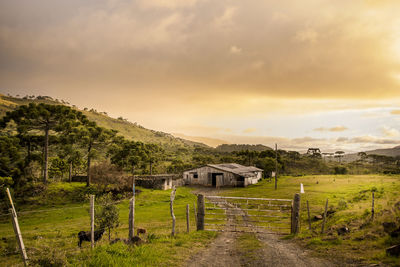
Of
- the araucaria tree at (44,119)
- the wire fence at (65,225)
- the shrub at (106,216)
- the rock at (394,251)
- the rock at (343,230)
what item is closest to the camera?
the rock at (394,251)

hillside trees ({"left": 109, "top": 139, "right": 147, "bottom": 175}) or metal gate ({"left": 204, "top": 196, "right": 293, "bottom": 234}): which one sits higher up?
hillside trees ({"left": 109, "top": 139, "right": 147, "bottom": 175})

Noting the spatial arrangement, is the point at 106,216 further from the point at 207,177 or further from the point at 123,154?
the point at 207,177

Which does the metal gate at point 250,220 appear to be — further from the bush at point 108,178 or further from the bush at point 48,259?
the bush at point 108,178

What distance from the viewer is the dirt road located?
33.5 feet

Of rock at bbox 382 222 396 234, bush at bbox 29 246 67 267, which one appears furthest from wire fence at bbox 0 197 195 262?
rock at bbox 382 222 396 234

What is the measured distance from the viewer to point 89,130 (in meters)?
49.2

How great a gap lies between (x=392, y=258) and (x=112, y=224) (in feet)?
46.4

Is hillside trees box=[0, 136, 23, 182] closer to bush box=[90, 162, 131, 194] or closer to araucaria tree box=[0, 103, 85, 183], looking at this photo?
araucaria tree box=[0, 103, 85, 183]

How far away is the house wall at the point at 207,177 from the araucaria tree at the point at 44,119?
31817mm

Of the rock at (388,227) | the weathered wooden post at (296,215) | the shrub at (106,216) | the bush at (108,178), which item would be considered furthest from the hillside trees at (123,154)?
the rock at (388,227)

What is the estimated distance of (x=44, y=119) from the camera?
45.3m

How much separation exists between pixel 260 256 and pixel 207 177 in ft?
179

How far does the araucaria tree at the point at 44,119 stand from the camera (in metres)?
43.0

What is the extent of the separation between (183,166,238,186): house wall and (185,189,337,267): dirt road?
49.9m
